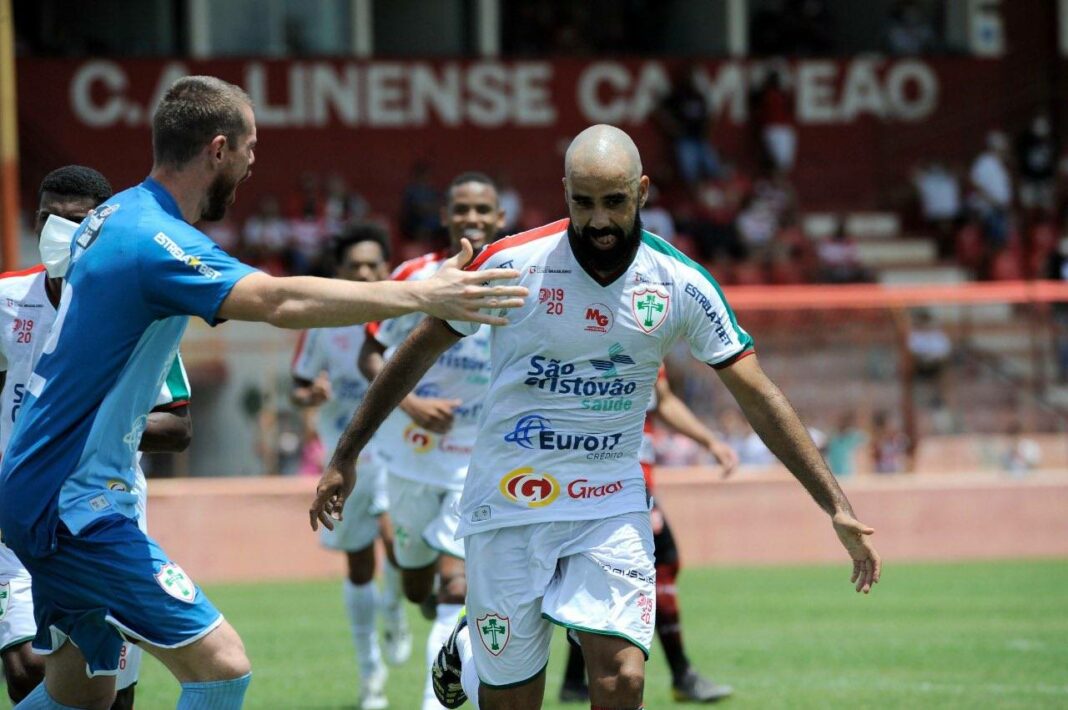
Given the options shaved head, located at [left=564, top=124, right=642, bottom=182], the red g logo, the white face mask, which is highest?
shaved head, located at [left=564, top=124, right=642, bottom=182]

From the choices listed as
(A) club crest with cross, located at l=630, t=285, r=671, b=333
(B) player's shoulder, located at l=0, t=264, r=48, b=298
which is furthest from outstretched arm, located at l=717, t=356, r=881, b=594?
(B) player's shoulder, located at l=0, t=264, r=48, b=298

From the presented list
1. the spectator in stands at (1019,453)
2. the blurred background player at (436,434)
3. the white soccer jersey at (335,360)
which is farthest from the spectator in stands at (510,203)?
the blurred background player at (436,434)

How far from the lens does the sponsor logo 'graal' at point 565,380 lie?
19.1ft

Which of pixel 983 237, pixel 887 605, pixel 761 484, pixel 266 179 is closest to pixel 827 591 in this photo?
pixel 887 605

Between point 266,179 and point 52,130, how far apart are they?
3.40 metres

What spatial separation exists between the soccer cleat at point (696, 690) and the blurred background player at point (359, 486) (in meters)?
1.62

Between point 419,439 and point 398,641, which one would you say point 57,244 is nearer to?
point 419,439

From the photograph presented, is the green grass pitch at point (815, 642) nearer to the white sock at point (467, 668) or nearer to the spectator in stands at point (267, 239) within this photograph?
the white sock at point (467, 668)

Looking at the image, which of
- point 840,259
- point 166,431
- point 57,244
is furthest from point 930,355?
point 57,244

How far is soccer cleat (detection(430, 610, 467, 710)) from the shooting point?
6344 millimetres

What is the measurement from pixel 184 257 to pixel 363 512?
522 cm

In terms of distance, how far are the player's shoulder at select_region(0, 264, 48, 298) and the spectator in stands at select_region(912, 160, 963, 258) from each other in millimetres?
22273

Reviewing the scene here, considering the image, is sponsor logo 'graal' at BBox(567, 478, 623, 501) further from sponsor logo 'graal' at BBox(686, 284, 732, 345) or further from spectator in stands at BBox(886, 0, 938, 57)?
spectator in stands at BBox(886, 0, 938, 57)

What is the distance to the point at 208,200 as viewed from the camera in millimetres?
5211
